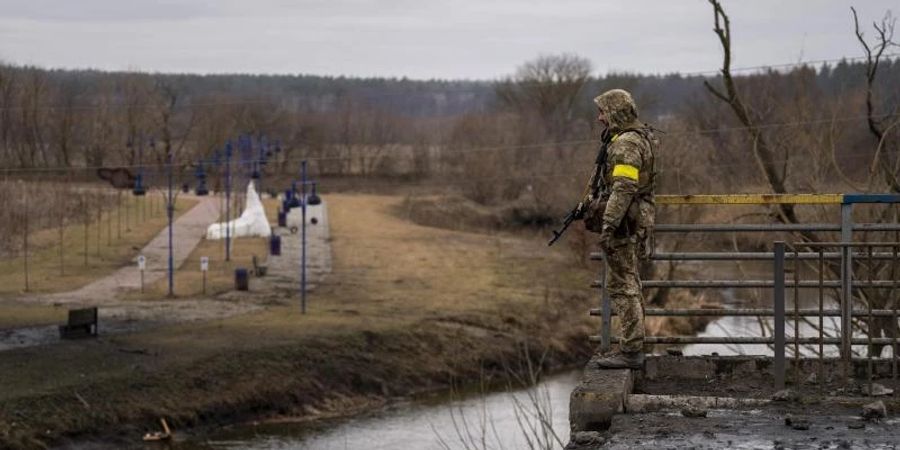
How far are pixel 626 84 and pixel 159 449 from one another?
6712cm

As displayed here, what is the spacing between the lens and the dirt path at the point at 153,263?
40156 mm

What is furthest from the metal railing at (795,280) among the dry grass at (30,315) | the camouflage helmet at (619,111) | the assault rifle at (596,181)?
the dry grass at (30,315)

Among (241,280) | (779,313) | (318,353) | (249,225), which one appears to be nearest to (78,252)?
(249,225)

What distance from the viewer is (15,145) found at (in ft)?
265

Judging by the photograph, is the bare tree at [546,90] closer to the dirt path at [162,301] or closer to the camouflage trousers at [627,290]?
the dirt path at [162,301]

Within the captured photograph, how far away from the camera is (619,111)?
10500 millimetres

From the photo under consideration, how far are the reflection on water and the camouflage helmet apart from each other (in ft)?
49.8

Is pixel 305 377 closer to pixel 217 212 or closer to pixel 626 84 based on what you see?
pixel 217 212

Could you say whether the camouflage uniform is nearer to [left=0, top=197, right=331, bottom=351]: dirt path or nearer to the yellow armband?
the yellow armband

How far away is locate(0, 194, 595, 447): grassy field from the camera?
2844 centimetres

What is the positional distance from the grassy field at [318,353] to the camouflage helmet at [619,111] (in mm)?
18068

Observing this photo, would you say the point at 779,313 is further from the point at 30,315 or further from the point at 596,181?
the point at 30,315

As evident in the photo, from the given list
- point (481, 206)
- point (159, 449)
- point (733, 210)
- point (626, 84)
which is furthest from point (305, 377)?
point (626, 84)

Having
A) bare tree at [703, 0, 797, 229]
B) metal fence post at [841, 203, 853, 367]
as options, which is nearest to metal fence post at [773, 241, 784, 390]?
metal fence post at [841, 203, 853, 367]
